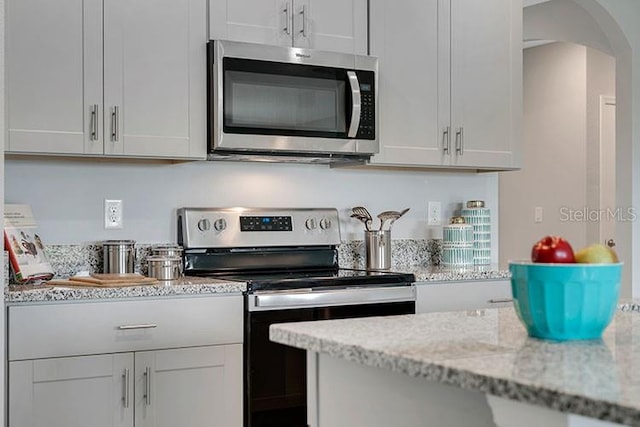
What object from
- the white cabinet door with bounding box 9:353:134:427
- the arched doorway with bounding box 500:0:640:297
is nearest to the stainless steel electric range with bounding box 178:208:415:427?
the white cabinet door with bounding box 9:353:134:427

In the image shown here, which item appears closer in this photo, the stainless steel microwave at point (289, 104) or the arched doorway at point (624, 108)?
the stainless steel microwave at point (289, 104)

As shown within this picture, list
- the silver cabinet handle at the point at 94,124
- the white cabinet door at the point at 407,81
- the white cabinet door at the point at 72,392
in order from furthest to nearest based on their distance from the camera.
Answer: the white cabinet door at the point at 407,81, the silver cabinet handle at the point at 94,124, the white cabinet door at the point at 72,392

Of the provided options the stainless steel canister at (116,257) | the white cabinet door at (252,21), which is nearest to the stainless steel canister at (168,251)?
the stainless steel canister at (116,257)

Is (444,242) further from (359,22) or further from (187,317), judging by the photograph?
(187,317)

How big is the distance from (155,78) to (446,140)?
1.36 meters

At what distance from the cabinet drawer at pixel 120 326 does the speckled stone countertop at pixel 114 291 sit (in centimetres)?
2

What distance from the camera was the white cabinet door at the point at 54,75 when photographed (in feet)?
9.15

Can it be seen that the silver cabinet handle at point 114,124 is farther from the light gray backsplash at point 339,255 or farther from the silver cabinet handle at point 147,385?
the silver cabinet handle at point 147,385

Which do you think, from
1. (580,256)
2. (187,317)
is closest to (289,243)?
(187,317)

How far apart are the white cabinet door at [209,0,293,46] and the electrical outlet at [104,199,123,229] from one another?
76 centimetres

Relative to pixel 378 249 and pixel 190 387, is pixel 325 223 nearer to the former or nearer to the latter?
pixel 378 249

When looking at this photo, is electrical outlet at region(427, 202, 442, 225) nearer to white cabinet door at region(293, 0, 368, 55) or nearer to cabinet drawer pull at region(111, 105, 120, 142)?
white cabinet door at region(293, 0, 368, 55)

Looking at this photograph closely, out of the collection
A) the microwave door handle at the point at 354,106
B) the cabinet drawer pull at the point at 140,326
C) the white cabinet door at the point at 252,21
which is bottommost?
the cabinet drawer pull at the point at 140,326

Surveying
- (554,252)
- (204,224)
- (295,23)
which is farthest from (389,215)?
(554,252)
